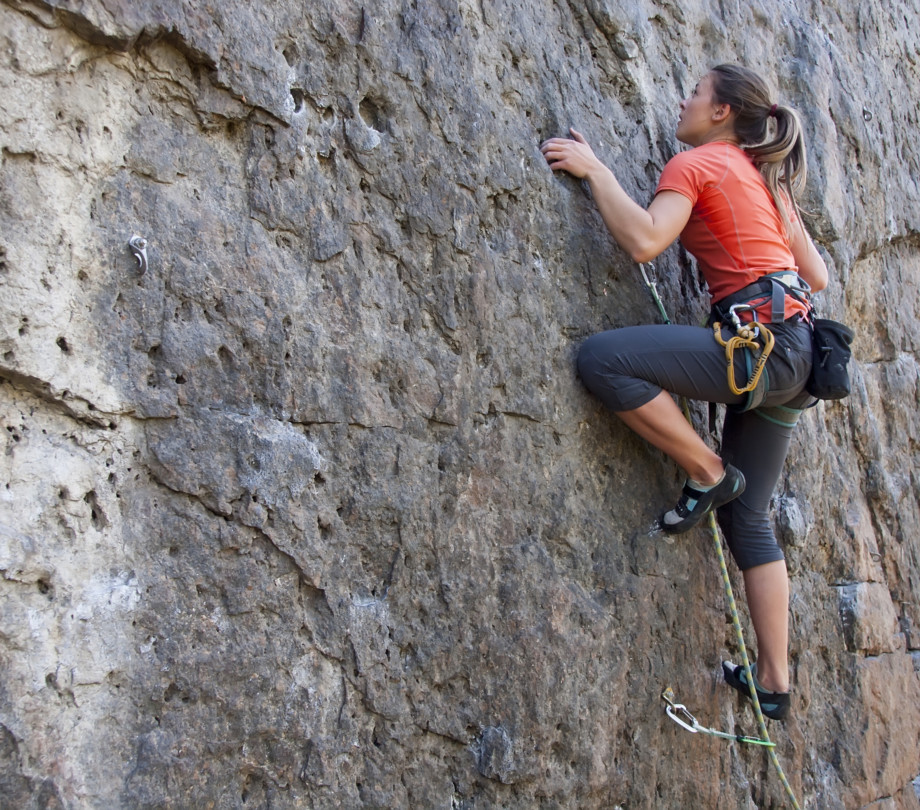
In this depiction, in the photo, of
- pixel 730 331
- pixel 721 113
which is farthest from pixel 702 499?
pixel 721 113

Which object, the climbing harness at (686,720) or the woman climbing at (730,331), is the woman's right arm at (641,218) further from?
the climbing harness at (686,720)

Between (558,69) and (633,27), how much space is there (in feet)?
1.75

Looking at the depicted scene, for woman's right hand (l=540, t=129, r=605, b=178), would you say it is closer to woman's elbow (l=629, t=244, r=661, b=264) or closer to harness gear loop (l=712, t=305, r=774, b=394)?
woman's elbow (l=629, t=244, r=661, b=264)

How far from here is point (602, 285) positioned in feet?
10.2

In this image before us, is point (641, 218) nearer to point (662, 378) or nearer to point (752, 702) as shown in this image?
point (662, 378)

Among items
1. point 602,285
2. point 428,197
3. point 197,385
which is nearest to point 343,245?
point 428,197

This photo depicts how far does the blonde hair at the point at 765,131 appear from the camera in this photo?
297 cm

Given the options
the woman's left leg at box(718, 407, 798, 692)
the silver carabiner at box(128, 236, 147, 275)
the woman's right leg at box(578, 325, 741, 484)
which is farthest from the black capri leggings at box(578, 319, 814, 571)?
the silver carabiner at box(128, 236, 147, 275)

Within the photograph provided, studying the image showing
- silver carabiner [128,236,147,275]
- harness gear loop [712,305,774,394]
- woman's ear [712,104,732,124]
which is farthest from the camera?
woman's ear [712,104,732,124]

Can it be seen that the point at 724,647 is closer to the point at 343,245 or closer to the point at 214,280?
the point at 343,245

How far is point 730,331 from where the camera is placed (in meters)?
2.78

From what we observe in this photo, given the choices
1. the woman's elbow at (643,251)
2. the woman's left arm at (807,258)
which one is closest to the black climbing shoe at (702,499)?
the woman's elbow at (643,251)

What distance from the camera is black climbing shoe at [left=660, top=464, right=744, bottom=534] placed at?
2.88m

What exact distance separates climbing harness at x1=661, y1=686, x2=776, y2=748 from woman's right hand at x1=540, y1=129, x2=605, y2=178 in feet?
5.73
